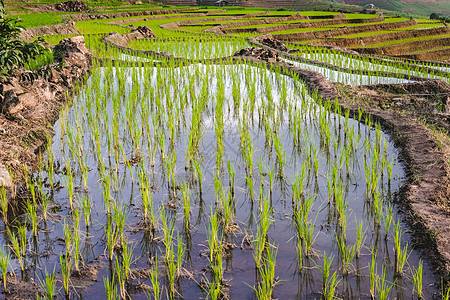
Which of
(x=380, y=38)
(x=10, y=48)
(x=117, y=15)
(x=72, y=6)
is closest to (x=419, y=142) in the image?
(x=10, y=48)

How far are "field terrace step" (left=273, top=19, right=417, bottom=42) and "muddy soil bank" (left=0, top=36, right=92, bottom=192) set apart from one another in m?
10.2

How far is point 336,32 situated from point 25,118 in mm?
14666

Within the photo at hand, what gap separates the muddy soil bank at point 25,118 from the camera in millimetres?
3580

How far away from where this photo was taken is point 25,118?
4652 mm

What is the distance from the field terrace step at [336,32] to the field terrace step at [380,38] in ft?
2.81

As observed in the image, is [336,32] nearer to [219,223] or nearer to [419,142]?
[419,142]

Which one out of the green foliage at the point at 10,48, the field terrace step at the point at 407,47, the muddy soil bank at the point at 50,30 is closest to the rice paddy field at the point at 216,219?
the green foliage at the point at 10,48

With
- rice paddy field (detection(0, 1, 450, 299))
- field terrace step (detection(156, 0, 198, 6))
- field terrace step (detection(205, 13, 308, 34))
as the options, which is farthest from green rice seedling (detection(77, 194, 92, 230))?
field terrace step (detection(156, 0, 198, 6))

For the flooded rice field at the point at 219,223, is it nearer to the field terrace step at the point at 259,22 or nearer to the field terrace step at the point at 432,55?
the field terrace step at the point at 432,55

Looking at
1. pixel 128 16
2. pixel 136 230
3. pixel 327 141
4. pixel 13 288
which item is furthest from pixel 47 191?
pixel 128 16

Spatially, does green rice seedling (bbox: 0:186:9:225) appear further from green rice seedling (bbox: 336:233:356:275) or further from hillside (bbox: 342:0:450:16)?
hillside (bbox: 342:0:450:16)

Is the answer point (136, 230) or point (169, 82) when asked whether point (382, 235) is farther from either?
point (169, 82)

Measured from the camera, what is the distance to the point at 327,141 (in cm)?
405

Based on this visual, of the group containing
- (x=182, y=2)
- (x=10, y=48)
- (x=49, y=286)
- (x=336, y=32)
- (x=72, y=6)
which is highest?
(x=182, y=2)
